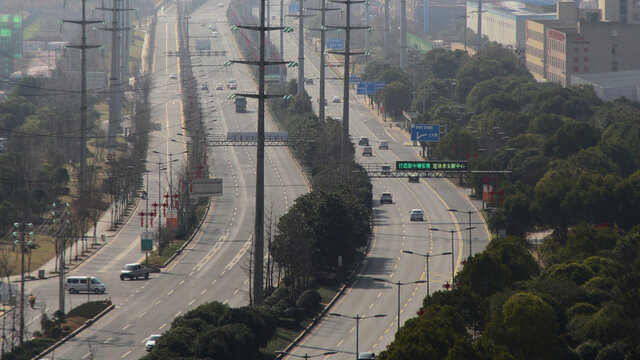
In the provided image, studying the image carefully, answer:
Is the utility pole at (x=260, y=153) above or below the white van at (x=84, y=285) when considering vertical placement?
above

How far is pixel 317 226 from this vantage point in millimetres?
136500

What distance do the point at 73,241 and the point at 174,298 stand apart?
110 feet

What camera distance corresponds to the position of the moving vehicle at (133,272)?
456 feet

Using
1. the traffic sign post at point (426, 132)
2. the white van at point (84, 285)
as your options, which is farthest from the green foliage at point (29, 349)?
the traffic sign post at point (426, 132)

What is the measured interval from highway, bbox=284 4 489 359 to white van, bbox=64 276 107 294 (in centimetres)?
2440

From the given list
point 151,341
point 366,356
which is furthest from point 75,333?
point 366,356

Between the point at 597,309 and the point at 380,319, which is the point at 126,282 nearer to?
the point at 380,319

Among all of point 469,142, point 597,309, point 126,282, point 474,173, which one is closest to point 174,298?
point 126,282

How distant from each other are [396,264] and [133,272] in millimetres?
28604

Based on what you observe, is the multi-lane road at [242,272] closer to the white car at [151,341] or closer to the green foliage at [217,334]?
the white car at [151,341]

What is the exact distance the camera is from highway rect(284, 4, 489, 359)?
11450cm

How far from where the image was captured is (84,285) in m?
133

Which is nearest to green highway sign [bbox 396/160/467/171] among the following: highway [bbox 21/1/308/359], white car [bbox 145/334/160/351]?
highway [bbox 21/1/308/359]

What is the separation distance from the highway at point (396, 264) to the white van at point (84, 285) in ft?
80.1
